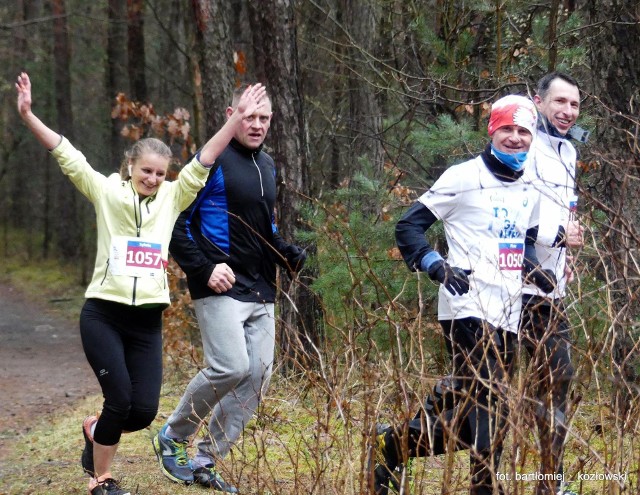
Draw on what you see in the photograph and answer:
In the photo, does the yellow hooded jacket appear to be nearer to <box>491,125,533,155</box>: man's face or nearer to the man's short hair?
<box>491,125,533,155</box>: man's face

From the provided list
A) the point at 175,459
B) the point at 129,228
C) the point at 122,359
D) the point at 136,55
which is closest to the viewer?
the point at 122,359

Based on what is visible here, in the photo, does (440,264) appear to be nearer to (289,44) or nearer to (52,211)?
(289,44)

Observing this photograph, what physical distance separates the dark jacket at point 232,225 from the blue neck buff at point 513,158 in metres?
1.38

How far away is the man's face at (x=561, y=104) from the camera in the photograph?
16.5ft

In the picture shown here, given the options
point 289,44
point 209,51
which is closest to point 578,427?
point 289,44

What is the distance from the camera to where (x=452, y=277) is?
4.30 meters

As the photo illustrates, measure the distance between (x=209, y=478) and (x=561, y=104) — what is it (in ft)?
8.98

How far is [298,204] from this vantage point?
834 cm

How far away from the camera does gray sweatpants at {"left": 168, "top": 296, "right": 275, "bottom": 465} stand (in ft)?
17.0

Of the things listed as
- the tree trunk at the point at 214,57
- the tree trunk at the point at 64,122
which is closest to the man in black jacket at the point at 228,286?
the tree trunk at the point at 214,57

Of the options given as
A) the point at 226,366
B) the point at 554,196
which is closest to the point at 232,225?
the point at 226,366

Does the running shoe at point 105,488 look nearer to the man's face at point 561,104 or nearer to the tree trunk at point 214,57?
the man's face at point 561,104

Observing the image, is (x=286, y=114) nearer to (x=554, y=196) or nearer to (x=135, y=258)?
(x=135, y=258)

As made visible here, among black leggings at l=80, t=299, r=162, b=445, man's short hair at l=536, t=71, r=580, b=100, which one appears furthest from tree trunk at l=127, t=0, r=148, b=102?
man's short hair at l=536, t=71, r=580, b=100
